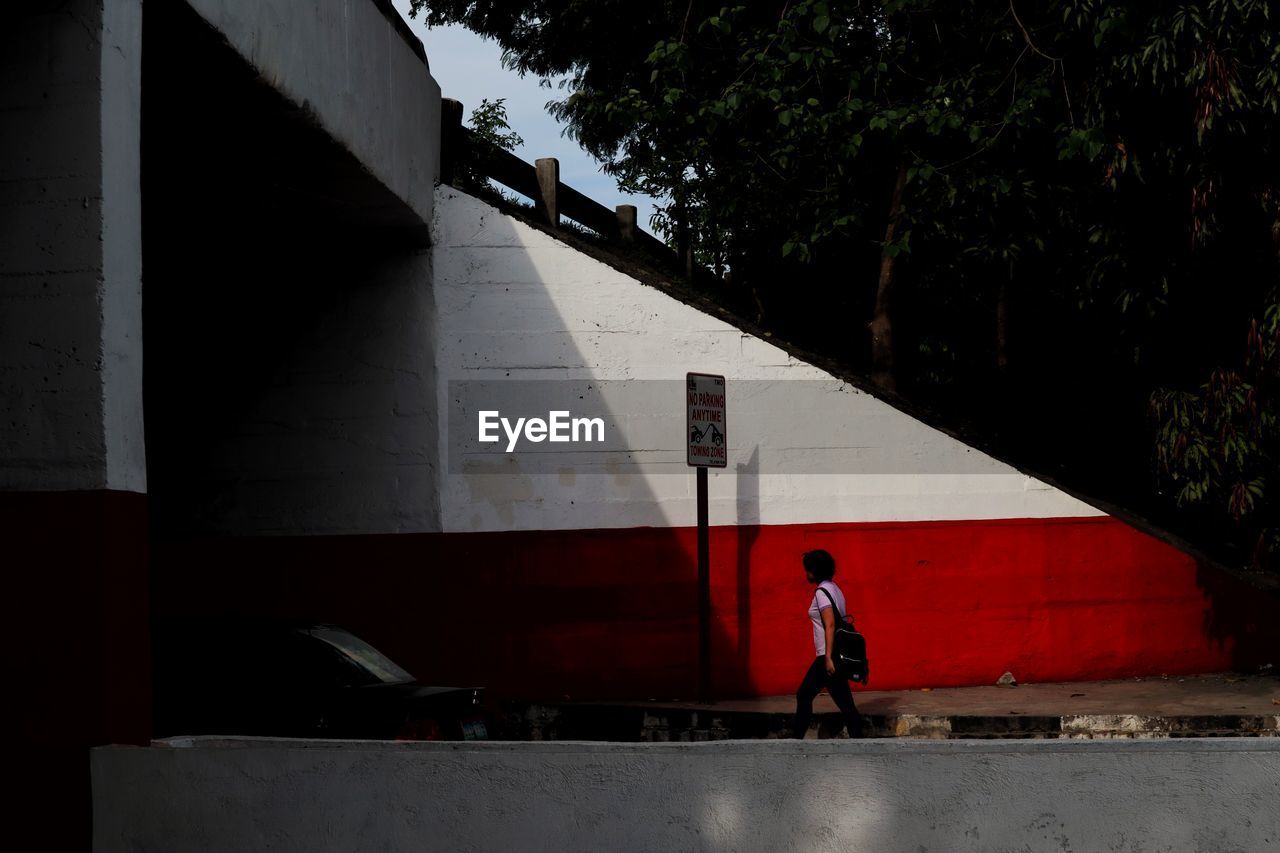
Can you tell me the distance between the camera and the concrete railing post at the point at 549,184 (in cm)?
1505

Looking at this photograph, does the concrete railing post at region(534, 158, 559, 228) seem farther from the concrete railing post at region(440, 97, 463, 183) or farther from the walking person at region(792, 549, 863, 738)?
the walking person at region(792, 549, 863, 738)

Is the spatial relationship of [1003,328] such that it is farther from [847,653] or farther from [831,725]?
Result: [847,653]

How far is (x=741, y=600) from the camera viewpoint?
12789 millimetres

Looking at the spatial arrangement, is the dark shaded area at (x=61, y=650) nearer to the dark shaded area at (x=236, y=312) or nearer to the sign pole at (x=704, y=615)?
the dark shaded area at (x=236, y=312)

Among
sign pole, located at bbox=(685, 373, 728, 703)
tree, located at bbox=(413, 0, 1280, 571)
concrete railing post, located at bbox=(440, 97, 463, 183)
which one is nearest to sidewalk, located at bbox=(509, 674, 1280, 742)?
sign pole, located at bbox=(685, 373, 728, 703)

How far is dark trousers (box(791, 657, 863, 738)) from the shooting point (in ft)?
32.7

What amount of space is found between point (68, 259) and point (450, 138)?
7463 mm

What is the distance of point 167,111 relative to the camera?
984 centimetres

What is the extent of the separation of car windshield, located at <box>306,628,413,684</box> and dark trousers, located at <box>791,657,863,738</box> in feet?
9.60

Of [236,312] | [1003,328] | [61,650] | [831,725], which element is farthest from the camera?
[1003,328]

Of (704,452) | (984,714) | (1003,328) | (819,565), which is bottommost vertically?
(984,714)

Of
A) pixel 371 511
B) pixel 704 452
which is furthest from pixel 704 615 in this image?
pixel 371 511

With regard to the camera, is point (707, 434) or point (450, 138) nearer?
point (707, 434)

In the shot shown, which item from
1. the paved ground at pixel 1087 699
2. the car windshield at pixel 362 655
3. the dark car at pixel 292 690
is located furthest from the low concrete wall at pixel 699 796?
the paved ground at pixel 1087 699
